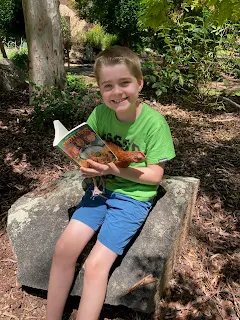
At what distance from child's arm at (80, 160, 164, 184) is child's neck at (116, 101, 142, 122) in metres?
0.35

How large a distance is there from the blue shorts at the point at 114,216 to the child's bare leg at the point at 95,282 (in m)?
0.06

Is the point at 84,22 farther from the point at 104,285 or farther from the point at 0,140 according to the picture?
the point at 104,285

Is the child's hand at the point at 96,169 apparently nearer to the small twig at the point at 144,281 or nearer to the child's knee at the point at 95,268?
the child's knee at the point at 95,268

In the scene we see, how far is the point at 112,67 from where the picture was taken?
2.08 m

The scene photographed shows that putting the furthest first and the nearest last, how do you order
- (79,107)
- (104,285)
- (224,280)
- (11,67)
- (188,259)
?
(11,67) → (79,107) → (188,259) → (224,280) → (104,285)

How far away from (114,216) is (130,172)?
315mm

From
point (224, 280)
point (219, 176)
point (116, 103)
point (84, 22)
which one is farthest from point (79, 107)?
point (84, 22)

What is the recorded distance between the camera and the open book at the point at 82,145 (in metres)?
1.97

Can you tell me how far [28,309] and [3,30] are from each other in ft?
39.0

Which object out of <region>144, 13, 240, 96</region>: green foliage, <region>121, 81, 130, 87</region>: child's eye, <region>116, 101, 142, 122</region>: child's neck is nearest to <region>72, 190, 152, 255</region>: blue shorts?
<region>116, 101, 142, 122</region>: child's neck

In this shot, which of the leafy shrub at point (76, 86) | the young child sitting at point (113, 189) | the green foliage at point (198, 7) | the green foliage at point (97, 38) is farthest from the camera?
the green foliage at point (97, 38)

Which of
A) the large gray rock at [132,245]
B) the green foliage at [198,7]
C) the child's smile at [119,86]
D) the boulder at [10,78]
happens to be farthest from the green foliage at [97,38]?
the child's smile at [119,86]

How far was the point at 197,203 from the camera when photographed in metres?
3.33

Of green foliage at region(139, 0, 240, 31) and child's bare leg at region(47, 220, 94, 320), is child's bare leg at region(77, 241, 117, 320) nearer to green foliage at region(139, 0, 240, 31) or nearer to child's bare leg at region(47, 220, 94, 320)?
child's bare leg at region(47, 220, 94, 320)
